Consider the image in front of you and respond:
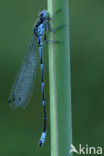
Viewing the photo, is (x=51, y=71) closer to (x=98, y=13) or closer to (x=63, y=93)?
(x=63, y=93)

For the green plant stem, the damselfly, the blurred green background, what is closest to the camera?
the green plant stem

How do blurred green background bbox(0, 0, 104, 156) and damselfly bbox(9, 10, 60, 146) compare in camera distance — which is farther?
blurred green background bbox(0, 0, 104, 156)

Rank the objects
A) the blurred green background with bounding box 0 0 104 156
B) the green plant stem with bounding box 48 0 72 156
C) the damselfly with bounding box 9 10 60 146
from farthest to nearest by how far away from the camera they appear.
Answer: the blurred green background with bounding box 0 0 104 156
the damselfly with bounding box 9 10 60 146
the green plant stem with bounding box 48 0 72 156

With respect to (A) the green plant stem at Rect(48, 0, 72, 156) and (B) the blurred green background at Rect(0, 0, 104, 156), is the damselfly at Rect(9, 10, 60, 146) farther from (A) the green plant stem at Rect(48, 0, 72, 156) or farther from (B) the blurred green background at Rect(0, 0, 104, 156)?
(B) the blurred green background at Rect(0, 0, 104, 156)

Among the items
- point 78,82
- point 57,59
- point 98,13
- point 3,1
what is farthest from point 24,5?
point 57,59

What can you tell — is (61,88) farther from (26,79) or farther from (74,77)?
(74,77)

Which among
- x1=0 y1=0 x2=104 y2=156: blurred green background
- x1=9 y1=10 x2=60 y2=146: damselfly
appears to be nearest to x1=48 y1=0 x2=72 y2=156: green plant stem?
x1=9 y1=10 x2=60 y2=146: damselfly
